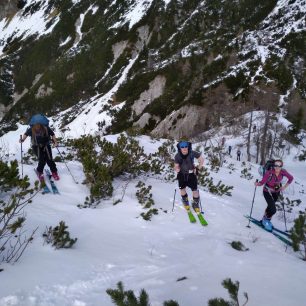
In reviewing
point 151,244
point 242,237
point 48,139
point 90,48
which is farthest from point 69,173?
point 90,48

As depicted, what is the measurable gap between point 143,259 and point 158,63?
262 feet

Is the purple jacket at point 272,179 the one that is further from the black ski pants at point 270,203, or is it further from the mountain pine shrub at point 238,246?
the mountain pine shrub at point 238,246

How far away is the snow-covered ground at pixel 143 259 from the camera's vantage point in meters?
4.32

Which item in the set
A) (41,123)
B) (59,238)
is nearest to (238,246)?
(59,238)

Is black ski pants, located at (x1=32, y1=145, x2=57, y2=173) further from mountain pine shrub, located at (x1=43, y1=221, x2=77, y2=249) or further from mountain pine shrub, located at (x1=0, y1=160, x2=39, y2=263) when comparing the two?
mountain pine shrub, located at (x1=43, y1=221, x2=77, y2=249)

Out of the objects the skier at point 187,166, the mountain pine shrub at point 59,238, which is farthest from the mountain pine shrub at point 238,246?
the mountain pine shrub at point 59,238

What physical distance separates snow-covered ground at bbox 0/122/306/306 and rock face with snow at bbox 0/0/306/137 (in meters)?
31.7

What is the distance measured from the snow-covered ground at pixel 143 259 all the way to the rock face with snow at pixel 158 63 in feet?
104

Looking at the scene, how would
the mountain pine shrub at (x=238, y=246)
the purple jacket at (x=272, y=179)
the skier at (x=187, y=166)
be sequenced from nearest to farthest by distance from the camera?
the mountain pine shrub at (x=238, y=246) → the skier at (x=187, y=166) → the purple jacket at (x=272, y=179)

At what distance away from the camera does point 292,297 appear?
4395 millimetres

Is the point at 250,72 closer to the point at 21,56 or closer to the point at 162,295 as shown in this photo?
the point at 162,295

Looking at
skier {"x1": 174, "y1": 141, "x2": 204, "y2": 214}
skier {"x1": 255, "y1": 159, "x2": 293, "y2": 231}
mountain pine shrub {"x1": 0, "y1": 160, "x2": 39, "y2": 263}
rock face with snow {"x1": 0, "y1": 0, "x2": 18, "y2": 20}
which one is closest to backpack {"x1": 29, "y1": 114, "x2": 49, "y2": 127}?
mountain pine shrub {"x1": 0, "y1": 160, "x2": 39, "y2": 263}

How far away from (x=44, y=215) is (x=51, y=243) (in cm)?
139

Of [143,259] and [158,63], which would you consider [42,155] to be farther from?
[158,63]
